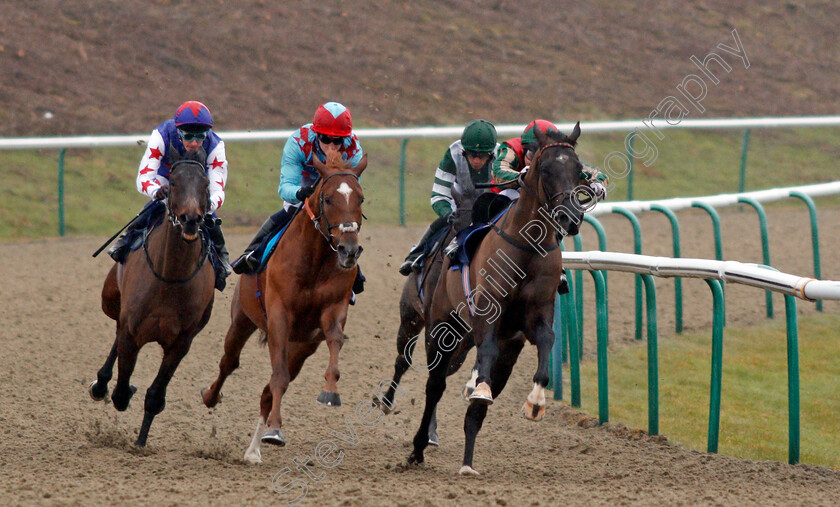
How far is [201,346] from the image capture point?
891 centimetres

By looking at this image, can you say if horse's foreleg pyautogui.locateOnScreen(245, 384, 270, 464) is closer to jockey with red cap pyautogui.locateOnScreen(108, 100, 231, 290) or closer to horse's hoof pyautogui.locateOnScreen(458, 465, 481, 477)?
jockey with red cap pyautogui.locateOnScreen(108, 100, 231, 290)

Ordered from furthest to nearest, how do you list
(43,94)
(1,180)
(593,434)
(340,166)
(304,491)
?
(43,94)
(1,180)
(593,434)
(340,166)
(304,491)

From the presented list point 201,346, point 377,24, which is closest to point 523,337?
point 201,346

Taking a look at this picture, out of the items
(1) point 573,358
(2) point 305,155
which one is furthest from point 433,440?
(2) point 305,155

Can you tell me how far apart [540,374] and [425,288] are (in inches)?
57.6

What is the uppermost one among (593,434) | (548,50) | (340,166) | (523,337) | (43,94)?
(548,50)

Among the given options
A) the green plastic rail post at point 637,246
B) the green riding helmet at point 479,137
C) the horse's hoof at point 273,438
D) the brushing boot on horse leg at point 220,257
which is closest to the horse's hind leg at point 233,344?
the brushing boot on horse leg at point 220,257

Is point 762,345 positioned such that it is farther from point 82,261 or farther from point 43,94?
point 43,94

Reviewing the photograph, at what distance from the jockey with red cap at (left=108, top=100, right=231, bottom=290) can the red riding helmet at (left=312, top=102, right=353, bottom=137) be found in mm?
614

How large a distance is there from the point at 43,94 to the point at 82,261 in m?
5.78

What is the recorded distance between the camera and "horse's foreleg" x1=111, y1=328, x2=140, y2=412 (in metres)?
6.43

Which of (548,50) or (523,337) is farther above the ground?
(548,50)

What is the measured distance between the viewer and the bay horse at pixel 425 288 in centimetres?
646

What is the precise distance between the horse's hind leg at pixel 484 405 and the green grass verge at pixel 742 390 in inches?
49.5
